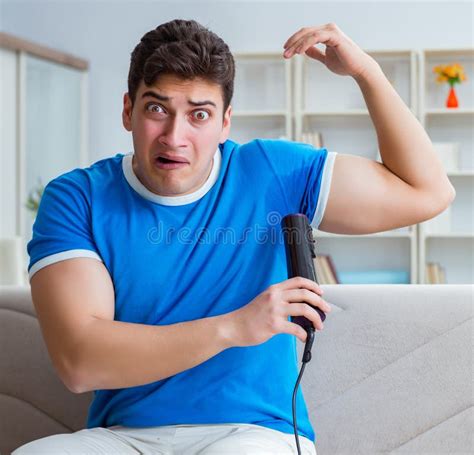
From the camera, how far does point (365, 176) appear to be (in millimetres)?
1495

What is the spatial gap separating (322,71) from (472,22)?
3.73ft

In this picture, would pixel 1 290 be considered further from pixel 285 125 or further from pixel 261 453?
pixel 285 125

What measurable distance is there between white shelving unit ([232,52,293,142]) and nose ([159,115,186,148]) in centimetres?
459

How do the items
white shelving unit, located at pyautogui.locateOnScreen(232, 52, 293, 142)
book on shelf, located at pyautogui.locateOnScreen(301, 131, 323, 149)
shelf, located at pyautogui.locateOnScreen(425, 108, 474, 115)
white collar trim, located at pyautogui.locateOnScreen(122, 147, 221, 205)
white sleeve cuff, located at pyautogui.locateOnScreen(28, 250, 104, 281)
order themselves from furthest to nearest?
white shelving unit, located at pyautogui.locateOnScreen(232, 52, 293, 142) → book on shelf, located at pyautogui.locateOnScreen(301, 131, 323, 149) → shelf, located at pyautogui.locateOnScreen(425, 108, 474, 115) → white collar trim, located at pyautogui.locateOnScreen(122, 147, 221, 205) → white sleeve cuff, located at pyautogui.locateOnScreen(28, 250, 104, 281)

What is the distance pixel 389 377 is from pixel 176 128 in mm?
639

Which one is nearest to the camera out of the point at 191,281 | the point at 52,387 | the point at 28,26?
Result: the point at 191,281

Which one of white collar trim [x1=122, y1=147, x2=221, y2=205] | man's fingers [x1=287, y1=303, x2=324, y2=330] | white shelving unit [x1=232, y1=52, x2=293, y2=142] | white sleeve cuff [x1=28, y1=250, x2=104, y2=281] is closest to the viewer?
man's fingers [x1=287, y1=303, x2=324, y2=330]

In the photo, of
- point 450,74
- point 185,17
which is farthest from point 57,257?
point 185,17

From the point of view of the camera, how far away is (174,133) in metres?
1.39

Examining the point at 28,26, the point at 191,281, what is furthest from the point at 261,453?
the point at 28,26

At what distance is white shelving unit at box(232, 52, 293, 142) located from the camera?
601cm

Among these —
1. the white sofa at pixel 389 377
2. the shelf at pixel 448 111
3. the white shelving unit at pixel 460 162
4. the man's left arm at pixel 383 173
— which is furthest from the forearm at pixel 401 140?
the white shelving unit at pixel 460 162

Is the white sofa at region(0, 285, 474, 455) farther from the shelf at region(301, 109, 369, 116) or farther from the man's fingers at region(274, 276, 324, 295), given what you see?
the shelf at region(301, 109, 369, 116)

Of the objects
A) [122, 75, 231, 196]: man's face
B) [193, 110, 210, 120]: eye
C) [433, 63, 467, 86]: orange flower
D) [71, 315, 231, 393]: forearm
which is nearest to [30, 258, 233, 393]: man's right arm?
[71, 315, 231, 393]: forearm
